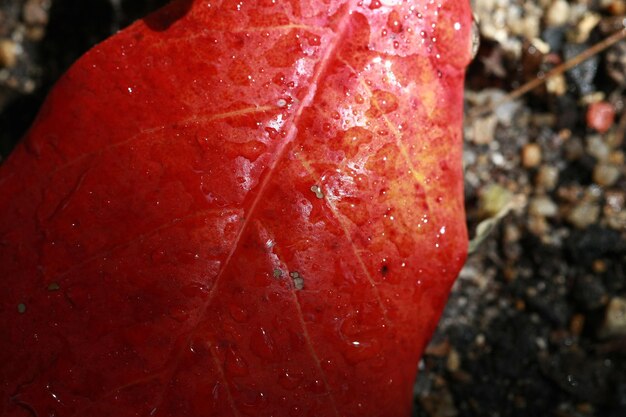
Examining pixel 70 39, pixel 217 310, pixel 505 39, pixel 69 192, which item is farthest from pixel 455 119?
pixel 70 39

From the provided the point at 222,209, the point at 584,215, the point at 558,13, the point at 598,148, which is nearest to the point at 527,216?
the point at 584,215

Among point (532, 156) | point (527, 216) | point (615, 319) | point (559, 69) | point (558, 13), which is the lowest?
point (615, 319)

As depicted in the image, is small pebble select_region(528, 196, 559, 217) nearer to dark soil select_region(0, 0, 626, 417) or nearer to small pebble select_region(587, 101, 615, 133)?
dark soil select_region(0, 0, 626, 417)

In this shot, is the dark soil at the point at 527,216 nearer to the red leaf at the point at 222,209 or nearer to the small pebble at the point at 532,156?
the small pebble at the point at 532,156

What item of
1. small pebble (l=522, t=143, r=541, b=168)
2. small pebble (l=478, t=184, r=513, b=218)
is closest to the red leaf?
small pebble (l=478, t=184, r=513, b=218)

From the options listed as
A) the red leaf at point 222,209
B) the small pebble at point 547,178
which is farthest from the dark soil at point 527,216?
the red leaf at point 222,209

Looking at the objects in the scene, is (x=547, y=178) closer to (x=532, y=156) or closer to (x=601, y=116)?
(x=532, y=156)

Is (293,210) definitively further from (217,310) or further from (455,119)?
(455,119)
